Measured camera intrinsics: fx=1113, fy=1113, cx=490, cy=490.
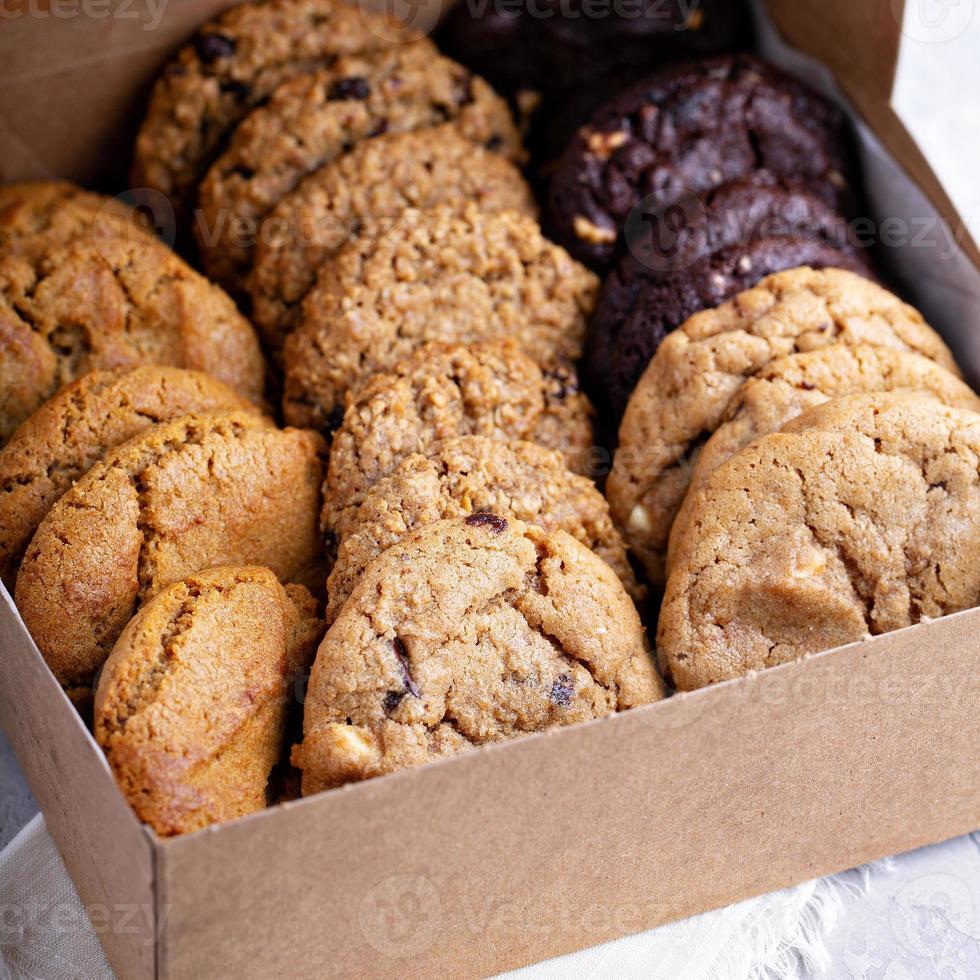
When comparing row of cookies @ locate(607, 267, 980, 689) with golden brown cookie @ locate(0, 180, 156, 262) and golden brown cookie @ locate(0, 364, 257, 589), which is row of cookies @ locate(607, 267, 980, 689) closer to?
golden brown cookie @ locate(0, 364, 257, 589)

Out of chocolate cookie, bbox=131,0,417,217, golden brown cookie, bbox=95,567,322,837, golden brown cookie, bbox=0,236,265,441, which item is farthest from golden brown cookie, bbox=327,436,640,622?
chocolate cookie, bbox=131,0,417,217

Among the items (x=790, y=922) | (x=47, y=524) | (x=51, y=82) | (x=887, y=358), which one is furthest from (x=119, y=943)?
(x=51, y=82)

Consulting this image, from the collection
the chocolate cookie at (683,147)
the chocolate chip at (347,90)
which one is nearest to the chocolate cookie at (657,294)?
the chocolate cookie at (683,147)

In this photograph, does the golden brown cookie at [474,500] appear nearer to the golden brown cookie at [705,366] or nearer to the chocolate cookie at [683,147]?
the golden brown cookie at [705,366]

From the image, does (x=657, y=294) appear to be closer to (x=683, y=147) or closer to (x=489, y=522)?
(x=683, y=147)

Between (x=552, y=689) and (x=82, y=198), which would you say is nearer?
(x=552, y=689)

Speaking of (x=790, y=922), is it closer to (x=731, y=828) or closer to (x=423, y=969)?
(x=731, y=828)

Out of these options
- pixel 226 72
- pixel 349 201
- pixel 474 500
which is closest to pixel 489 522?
pixel 474 500

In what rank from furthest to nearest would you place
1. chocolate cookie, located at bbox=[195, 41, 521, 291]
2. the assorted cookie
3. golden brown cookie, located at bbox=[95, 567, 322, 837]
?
chocolate cookie, located at bbox=[195, 41, 521, 291], the assorted cookie, golden brown cookie, located at bbox=[95, 567, 322, 837]
